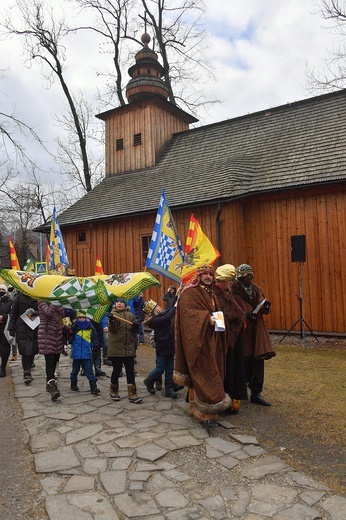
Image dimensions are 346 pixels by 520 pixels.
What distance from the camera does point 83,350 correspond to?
21.7 feet

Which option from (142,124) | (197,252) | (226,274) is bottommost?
(226,274)

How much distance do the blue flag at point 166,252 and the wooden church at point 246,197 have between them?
3.93 metres

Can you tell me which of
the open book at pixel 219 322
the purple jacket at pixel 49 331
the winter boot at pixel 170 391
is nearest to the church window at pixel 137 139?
the purple jacket at pixel 49 331

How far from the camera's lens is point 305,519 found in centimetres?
312

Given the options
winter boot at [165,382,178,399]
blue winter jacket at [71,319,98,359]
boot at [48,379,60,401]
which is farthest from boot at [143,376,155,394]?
boot at [48,379,60,401]

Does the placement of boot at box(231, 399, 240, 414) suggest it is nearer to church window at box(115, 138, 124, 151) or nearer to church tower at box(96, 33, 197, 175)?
church tower at box(96, 33, 197, 175)

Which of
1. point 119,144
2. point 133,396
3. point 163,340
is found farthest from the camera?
point 119,144

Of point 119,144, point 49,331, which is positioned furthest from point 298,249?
point 119,144

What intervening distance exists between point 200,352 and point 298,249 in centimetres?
650

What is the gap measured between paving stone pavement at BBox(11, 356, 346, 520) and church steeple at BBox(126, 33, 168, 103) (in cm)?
1748

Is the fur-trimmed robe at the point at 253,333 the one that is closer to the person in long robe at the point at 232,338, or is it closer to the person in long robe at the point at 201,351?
the person in long robe at the point at 232,338

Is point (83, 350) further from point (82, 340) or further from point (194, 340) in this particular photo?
point (194, 340)

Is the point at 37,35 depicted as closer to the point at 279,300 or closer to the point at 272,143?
the point at 272,143

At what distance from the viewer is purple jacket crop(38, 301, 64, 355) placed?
21.4 ft
